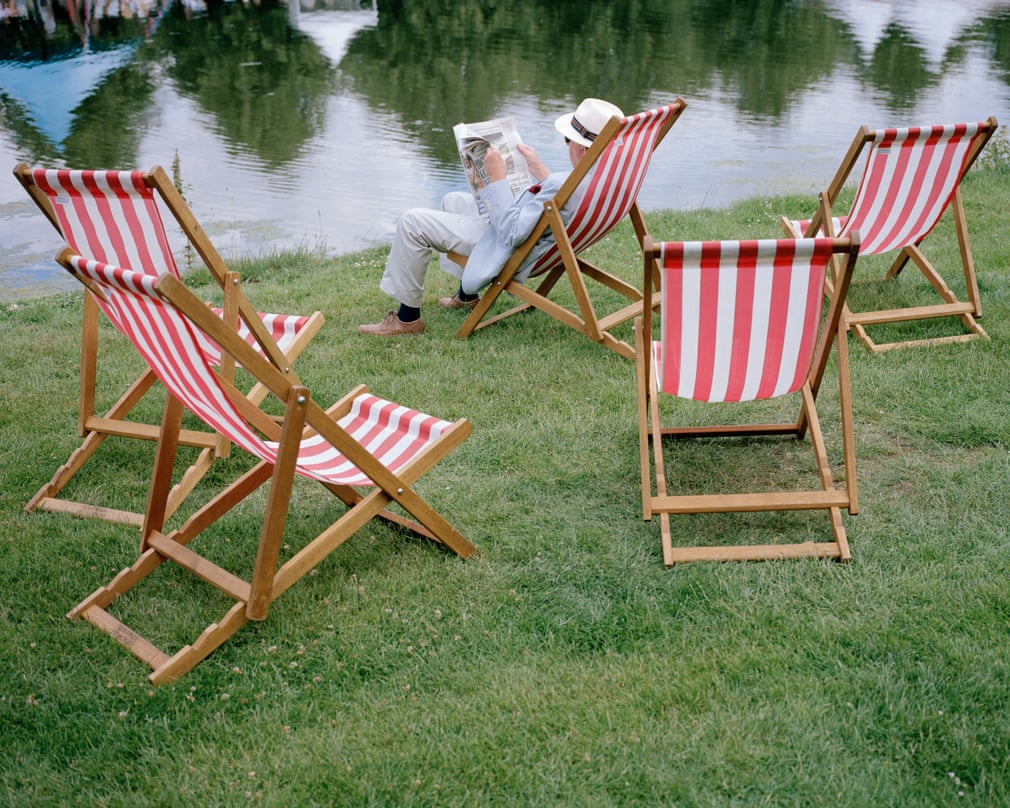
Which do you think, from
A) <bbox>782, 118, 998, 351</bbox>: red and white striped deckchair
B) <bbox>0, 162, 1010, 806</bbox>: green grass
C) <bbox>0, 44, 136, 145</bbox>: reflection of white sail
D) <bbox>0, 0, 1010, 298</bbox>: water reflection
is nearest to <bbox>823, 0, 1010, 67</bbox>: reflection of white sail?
<bbox>0, 0, 1010, 298</bbox>: water reflection

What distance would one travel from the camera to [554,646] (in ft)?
8.89

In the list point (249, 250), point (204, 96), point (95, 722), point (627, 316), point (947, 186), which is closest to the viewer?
point (95, 722)

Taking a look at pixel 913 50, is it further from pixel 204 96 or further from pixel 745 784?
pixel 745 784

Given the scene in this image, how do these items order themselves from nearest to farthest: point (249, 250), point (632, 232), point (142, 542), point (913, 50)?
1. point (142, 542)
2. point (632, 232)
3. point (249, 250)
4. point (913, 50)

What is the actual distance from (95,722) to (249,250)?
585cm

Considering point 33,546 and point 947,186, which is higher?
point 947,186

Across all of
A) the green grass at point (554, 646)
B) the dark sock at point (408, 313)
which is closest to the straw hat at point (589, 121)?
Result: the dark sock at point (408, 313)

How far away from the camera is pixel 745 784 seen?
7.29 feet

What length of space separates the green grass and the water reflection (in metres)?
4.77

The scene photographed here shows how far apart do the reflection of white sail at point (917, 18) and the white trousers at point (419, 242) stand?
521 inches

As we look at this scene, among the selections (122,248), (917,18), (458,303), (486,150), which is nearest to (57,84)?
(458,303)

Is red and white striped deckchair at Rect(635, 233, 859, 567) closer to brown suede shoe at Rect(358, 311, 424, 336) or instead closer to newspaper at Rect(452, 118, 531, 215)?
newspaper at Rect(452, 118, 531, 215)

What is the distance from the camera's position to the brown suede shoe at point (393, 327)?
16.6 feet

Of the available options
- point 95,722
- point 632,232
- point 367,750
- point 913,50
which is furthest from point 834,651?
point 913,50
